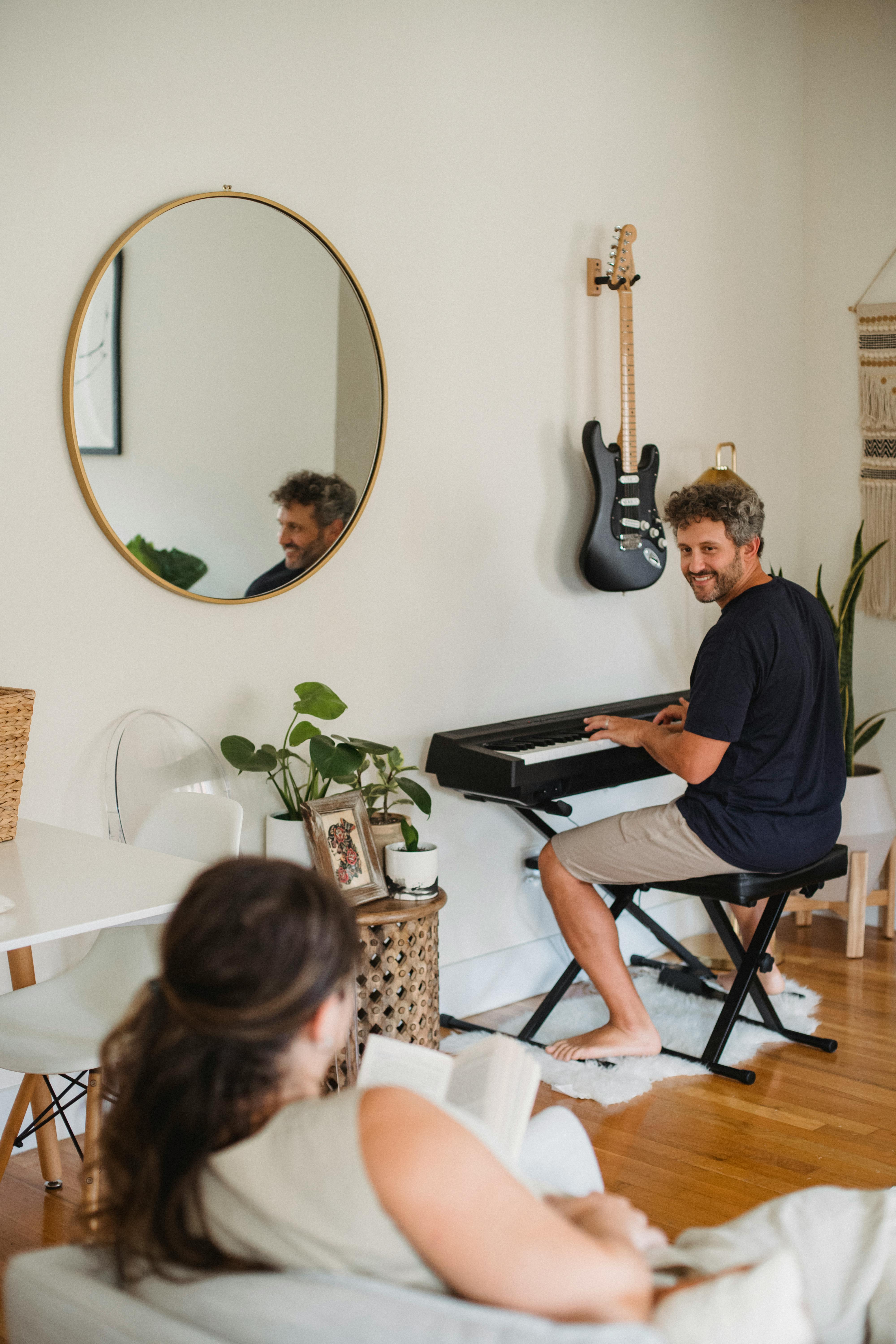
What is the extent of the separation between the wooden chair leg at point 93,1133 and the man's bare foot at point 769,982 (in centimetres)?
192

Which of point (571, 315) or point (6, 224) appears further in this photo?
point (571, 315)

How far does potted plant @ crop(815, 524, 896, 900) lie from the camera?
12.3 feet

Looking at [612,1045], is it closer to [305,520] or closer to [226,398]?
[305,520]

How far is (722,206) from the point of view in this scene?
12.9 ft

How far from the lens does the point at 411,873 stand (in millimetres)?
2648

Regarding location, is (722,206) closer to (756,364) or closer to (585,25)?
(756,364)

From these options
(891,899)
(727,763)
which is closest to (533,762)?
(727,763)

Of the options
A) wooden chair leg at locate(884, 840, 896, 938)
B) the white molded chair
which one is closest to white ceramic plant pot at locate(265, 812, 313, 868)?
the white molded chair

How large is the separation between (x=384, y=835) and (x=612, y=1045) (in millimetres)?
767

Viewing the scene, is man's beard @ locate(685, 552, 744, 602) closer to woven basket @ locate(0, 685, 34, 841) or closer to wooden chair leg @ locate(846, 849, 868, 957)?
wooden chair leg @ locate(846, 849, 868, 957)

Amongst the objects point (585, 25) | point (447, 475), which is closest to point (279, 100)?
point (447, 475)

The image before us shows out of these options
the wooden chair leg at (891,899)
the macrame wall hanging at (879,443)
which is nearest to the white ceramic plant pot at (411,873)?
the wooden chair leg at (891,899)

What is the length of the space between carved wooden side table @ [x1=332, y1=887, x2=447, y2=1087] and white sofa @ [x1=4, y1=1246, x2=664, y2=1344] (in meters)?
1.59

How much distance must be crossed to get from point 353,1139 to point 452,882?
7.71 feet
